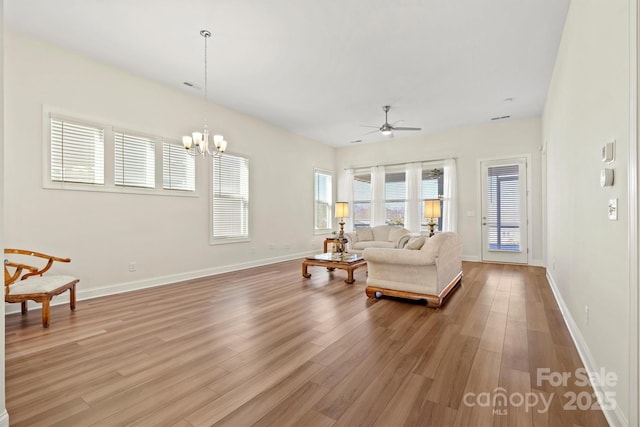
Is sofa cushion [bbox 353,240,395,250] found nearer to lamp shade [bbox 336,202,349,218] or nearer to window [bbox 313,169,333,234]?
lamp shade [bbox 336,202,349,218]

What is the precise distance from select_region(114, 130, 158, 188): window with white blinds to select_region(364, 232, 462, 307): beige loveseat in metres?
3.57

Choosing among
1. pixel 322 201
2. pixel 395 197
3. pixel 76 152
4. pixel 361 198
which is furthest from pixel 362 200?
pixel 76 152

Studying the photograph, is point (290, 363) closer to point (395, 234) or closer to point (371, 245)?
point (371, 245)

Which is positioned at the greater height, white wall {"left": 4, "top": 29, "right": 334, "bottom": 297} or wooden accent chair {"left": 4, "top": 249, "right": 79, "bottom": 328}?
white wall {"left": 4, "top": 29, "right": 334, "bottom": 297}

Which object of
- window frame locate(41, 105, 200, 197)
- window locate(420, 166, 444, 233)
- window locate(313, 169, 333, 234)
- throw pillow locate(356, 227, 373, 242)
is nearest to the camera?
window frame locate(41, 105, 200, 197)

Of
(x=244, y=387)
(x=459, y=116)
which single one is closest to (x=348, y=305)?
(x=244, y=387)

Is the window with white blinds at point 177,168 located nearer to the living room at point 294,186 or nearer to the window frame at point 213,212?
the living room at point 294,186

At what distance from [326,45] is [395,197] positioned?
5.16 m

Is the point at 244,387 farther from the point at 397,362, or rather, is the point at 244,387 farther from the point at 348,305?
the point at 348,305

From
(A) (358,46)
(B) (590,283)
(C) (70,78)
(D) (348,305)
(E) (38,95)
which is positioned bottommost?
(D) (348,305)

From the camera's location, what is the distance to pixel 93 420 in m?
1.63

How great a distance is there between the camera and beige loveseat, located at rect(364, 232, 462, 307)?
11.6ft

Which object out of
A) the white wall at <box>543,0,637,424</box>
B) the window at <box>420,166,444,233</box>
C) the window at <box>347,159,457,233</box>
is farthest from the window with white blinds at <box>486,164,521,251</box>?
the white wall at <box>543,0,637,424</box>

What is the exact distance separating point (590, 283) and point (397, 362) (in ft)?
4.94
